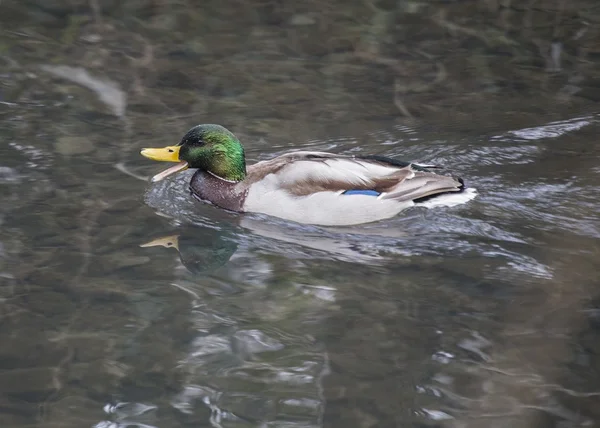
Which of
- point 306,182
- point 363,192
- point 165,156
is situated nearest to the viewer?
point 306,182

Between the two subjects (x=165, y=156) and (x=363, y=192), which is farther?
(x=165, y=156)

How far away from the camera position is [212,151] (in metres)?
7.71

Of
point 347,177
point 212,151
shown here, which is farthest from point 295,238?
point 212,151

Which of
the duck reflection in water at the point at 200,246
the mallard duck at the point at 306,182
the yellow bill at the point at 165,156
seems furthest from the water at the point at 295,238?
the yellow bill at the point at 165,156

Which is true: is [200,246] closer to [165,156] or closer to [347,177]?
[165,156]

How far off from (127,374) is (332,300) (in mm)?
1441

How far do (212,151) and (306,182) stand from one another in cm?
92

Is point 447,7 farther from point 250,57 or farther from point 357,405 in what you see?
point 357,405

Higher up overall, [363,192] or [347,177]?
[347,177]

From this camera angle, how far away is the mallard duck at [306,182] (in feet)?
23.7

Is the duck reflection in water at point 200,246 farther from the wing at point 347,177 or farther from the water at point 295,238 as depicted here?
the wing at point 347,177

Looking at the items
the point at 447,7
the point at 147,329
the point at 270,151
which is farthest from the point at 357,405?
the point at 447,7

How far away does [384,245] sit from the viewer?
6.92 meters

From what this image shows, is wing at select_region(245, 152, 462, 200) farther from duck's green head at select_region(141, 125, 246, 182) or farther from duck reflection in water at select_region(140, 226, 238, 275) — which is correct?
duck reflection in water at select_region(140, 226, 238, 275)
